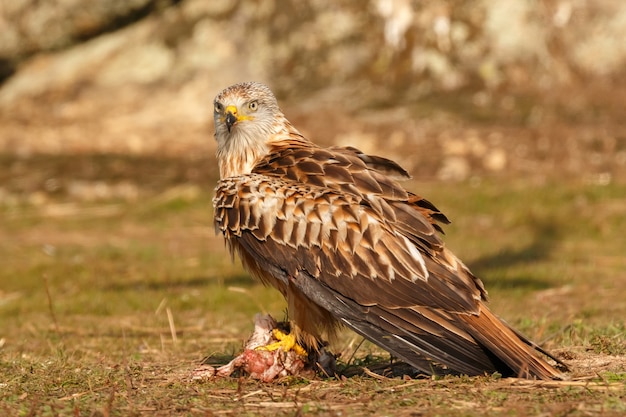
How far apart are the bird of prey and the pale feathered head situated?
37 cm

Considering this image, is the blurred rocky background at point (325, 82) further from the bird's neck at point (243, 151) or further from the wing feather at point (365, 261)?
the wing feather at point (365, 261)

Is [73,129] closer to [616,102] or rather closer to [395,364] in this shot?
[616,102]

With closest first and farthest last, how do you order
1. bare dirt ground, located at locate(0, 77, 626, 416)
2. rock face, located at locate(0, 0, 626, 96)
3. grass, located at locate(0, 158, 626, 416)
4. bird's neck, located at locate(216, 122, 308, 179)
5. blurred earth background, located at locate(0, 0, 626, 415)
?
grass, located at locate(0, 158, 626, 416) < bare dirt ground, located at locate(0, 77, 626, 416) < bird's neck, located at locate(216, 122, 308, 179) < blurred earth background, located at locate(0, 0, 626, 415) < rock face, located at locate(0, 0, 626, 96)

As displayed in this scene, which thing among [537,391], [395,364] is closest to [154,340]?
[395,364]

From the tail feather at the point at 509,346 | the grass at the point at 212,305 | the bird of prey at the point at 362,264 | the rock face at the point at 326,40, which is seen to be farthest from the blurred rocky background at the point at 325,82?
the tail feather at the point at 509,346

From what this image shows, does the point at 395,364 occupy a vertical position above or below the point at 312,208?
below

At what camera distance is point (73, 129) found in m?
17.5

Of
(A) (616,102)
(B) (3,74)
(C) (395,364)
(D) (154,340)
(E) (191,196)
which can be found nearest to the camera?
(C) (395,364)

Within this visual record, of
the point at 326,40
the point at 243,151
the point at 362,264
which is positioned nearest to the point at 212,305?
the point at 243,151

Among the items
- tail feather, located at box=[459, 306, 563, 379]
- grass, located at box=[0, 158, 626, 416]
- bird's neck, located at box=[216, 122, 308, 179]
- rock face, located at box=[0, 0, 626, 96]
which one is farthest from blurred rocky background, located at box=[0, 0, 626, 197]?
tail feather, located at box=[459, 306, 563, 379]

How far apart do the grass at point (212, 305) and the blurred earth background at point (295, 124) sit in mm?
51

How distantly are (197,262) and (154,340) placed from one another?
3.92m

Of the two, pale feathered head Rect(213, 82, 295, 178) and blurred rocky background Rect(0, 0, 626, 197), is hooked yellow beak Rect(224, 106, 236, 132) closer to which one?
pale feathered head Rect(213, 82, 295, 178)

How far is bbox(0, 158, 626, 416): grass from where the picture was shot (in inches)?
213
